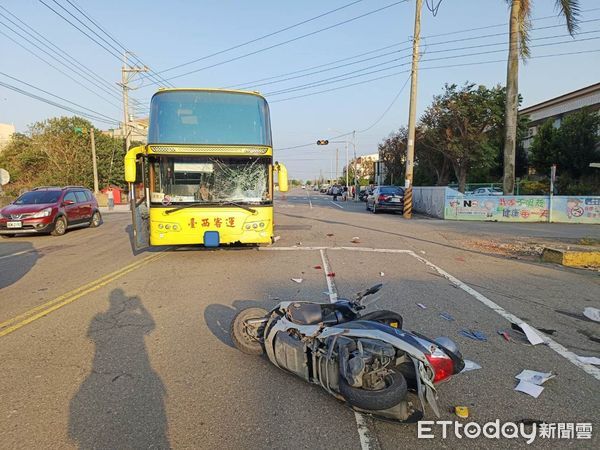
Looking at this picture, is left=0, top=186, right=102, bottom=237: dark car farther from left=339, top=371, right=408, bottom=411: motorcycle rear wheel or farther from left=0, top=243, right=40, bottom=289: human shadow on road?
left=339, top=371, right=408, bottom=411: motorcycle rear wheel

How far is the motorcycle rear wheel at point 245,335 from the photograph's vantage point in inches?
173

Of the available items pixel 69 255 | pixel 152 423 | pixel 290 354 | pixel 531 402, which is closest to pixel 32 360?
pixel 152 423

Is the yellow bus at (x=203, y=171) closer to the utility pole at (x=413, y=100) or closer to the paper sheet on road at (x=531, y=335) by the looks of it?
the paper sheet on road at (x=531, y=335)

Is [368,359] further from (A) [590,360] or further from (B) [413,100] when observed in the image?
(B) [413,100]

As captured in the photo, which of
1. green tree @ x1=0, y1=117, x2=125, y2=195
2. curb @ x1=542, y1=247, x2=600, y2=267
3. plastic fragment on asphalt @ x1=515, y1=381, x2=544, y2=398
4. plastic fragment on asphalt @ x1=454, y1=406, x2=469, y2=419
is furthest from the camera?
green tree @ x1=0, y1=117, x2=125, y2=195

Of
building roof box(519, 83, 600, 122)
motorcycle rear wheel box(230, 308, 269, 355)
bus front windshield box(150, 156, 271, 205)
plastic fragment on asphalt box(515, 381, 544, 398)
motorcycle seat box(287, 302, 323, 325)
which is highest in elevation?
building roof box(519, 83, 600, 122)

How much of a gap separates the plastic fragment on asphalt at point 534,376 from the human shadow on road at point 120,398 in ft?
10.3

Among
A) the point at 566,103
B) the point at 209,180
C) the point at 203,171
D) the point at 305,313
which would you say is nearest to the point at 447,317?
the point at 305,313

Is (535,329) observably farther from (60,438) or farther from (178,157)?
(178,157)

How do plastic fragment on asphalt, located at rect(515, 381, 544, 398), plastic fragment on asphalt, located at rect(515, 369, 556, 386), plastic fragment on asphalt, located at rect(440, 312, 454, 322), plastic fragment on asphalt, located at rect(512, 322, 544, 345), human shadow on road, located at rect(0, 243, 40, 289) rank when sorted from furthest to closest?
1. human shadow on road, located at rect(0, 243, 40, 289)
2. plastic fragment on asphalt, located at rect(440, 312, 454, 322)
3. plastic fragment on asphalt, located at rect(512, 322, 544, 345)
4. plastic fragment on asphalt, located at rect(515, 369, 556, 386)
5. plastic fragment on asphalt, located at rect(515, 381, 544, 398)

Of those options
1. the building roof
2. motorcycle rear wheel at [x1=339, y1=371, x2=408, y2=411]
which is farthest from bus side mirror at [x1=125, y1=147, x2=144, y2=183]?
the building roof

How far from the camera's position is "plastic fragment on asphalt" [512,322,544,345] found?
4.82 meters

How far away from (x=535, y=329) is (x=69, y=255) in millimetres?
10783

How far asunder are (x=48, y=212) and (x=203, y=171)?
868 cm
